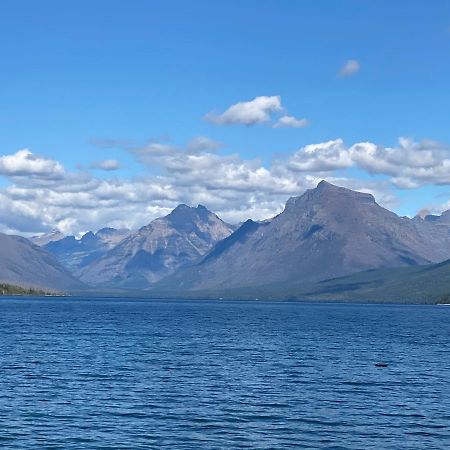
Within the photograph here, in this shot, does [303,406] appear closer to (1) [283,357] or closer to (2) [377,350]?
(1) [283,357]

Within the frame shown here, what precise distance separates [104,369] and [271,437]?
4933cm

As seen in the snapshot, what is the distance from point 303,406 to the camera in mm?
89500

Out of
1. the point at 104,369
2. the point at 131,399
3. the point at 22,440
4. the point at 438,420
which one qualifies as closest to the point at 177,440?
the point at 22,440

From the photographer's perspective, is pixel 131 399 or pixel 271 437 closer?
pixel 271 437

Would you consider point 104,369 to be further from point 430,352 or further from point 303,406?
point 430,352

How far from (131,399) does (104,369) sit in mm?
27551

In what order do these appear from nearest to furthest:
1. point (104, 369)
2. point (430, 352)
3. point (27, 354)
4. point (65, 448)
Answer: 1. point (65, 448)
2. point (104, 369)
3. point (27, 354)
4. point (430, 352)

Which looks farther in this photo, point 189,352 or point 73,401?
point 189,352

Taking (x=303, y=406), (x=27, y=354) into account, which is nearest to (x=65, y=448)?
(x=303, y=406)

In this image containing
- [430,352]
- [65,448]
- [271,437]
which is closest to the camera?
[65,448]

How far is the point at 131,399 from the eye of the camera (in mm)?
91438

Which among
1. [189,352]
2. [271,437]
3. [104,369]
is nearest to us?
[271,437]

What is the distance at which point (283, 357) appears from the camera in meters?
144

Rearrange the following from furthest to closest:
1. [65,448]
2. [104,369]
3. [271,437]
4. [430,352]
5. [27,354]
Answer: [430,352], [27,354], [104,369], [271,437], [65,448]
